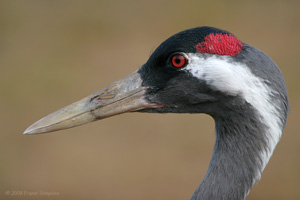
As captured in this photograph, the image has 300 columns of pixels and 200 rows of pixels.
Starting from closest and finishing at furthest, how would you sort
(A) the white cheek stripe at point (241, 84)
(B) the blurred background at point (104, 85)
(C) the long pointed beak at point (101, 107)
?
(A) the white cheek stripe at point (241, 84) < (C) the long pointed beak at point (101, 107) < (B) the blurred background at point (104, 85)

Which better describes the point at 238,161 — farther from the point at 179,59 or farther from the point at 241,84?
the point at 179,59

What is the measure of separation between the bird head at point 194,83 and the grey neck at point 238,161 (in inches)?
4.4

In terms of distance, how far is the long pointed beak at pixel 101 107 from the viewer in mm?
2857

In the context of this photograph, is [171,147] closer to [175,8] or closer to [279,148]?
[279,148]

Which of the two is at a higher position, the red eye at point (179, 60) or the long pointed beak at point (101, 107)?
the red eye at point (179, 60)

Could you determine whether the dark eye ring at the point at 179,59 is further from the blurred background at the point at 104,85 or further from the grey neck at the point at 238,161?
the blurred background at the point at 104,85

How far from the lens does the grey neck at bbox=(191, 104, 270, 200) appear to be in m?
2.71

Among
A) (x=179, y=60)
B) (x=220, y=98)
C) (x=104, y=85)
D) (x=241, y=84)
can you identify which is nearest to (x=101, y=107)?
(x=179, y=60)

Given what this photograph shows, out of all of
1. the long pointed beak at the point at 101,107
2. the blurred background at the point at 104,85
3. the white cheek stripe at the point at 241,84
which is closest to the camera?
the white cheek stripe at the point at 241,84

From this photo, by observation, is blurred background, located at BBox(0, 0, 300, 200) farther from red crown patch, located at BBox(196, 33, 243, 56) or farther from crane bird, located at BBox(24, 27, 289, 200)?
red crown patch, located at BBox(196, 33, 243, 56)

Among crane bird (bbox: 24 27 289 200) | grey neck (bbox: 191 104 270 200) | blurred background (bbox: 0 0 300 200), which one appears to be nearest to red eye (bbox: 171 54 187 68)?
crane bird (bbox: 24 27 289 200)

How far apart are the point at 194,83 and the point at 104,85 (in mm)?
6124

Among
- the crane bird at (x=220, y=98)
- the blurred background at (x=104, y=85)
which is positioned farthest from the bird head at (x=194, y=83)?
the blurred background at (x=104, y=85)

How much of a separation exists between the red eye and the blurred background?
2.56 meters
